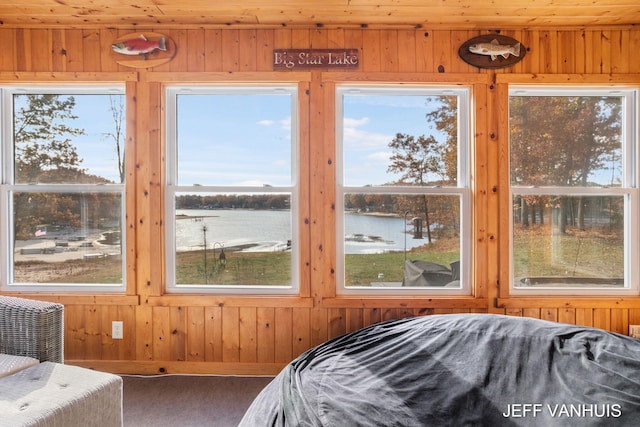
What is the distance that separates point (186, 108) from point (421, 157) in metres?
1.78

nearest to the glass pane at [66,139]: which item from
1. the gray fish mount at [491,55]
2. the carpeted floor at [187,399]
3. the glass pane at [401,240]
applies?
the carpeted floor at [187,399]

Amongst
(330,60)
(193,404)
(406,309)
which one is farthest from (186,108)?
(406,309)

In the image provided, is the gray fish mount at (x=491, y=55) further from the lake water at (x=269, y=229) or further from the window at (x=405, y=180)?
the lake water at (x=269, y=229)

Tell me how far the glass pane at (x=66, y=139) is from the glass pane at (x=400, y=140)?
1.75 metres

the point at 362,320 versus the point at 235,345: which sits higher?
the point at 362,320

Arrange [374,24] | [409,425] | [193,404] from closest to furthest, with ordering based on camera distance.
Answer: [409,425], [193,404], [374,24]

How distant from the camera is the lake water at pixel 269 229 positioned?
2.49 metres

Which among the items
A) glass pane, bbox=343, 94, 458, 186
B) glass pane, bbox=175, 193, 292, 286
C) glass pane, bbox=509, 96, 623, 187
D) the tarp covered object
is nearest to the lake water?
glass pane, bbox=175, 193, 292, 286

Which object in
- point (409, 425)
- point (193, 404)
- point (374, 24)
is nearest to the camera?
point (409, 425)

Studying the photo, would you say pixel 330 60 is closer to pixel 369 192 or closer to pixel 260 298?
pixel 369 192

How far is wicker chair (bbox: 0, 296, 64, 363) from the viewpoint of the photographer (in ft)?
5.47

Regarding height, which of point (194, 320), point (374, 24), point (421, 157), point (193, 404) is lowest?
point (193, 404)

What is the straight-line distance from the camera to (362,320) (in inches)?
94.3

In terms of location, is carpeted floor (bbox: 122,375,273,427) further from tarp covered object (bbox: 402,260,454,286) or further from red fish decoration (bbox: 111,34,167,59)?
red fish decoration (bbox: 111,34,167,59)
